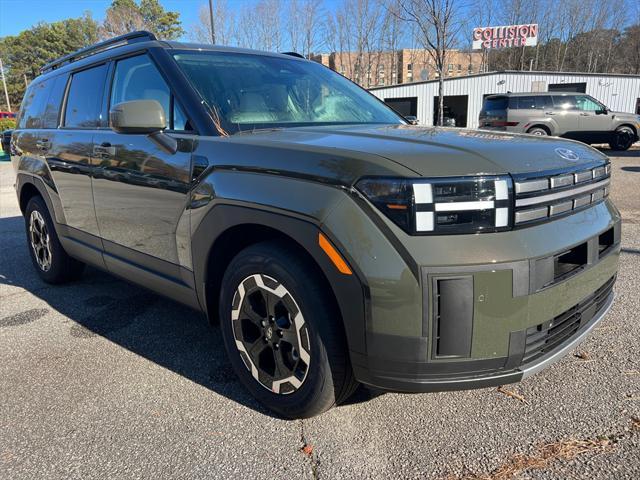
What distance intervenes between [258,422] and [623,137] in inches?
752

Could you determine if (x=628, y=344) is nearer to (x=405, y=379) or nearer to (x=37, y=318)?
(x=405, y=379)

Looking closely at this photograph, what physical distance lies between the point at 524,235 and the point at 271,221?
1.03 m

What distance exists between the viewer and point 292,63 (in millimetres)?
3523

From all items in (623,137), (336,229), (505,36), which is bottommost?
(623,137)

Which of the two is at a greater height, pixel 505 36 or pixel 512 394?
pixel 505 36

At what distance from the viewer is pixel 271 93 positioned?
9.99ft

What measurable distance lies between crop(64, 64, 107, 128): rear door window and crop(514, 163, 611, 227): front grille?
116 inches

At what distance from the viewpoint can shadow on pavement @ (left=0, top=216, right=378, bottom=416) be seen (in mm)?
2893

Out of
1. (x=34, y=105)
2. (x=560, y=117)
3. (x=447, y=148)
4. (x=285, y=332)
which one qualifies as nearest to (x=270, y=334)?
(x=285, y=332)

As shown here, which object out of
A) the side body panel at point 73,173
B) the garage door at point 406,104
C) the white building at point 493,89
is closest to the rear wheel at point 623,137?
the white building at point 493,89

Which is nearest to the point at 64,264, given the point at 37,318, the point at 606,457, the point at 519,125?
the point at 37,318

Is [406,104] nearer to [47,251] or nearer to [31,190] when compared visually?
[31,190]

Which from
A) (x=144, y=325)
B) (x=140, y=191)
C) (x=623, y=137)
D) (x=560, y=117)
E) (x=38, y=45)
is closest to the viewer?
(x=140, y=191)

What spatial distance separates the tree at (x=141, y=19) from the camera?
2066 inches
